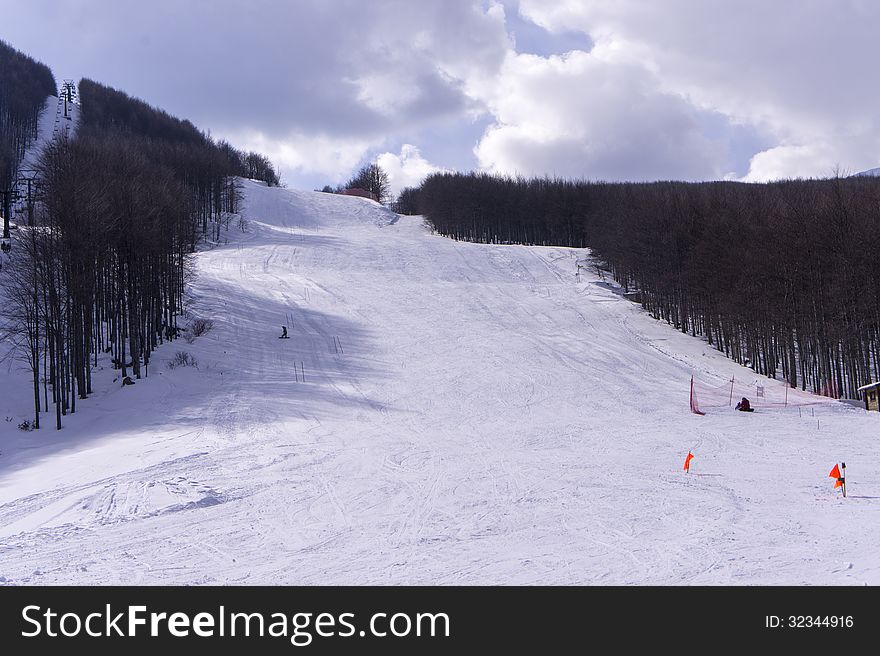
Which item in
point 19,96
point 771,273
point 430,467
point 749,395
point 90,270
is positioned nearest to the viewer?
point 430,467

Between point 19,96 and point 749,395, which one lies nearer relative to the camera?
point 749,395

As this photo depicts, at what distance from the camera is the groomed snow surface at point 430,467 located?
30.9ft

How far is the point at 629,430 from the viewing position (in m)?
20.6

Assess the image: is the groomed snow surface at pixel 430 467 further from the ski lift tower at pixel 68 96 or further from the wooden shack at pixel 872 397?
the ski lift tower at pixel 68 96

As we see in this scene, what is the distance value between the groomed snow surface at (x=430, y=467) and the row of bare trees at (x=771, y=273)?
2673 mm

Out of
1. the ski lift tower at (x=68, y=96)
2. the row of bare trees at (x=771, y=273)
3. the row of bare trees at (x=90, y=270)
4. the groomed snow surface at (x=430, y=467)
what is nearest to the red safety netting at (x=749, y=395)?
the groomed snow surface at (x=430, y=467)

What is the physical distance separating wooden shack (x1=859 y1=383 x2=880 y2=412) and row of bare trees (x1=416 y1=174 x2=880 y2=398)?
193 inches

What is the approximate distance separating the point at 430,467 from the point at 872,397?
19958mm

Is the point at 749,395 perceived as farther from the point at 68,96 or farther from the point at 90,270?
the point at 68,96

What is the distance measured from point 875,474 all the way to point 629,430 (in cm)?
709

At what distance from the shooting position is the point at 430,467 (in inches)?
619

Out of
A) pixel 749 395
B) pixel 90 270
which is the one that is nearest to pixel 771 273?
pixel 749 395

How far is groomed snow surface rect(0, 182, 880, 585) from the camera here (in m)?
9.42

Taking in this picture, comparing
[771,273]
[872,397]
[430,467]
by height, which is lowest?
[430,467]
